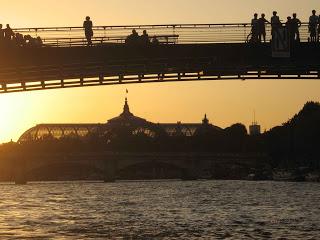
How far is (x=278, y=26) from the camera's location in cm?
4928

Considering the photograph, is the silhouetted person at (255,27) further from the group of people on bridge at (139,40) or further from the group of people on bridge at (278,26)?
the group of people on bridge at (139,40)

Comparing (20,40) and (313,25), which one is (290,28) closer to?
(313,25)

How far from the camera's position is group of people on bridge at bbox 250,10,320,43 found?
49.1m

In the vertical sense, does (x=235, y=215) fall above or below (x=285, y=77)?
below

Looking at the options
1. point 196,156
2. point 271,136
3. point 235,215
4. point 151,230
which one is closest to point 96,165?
point 196,156

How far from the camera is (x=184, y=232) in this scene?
46469 millimetres

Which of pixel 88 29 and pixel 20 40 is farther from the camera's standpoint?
pixel 88 29

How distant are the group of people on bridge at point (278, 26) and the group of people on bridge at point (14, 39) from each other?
10.2 meters

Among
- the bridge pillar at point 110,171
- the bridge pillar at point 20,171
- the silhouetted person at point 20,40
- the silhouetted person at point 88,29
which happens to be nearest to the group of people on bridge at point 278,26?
the silhouetted person at point 88,29

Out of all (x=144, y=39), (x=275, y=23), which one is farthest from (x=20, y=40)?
(x=275, y=23)

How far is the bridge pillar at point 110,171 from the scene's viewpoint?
18238 cm

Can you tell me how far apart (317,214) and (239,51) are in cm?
1416

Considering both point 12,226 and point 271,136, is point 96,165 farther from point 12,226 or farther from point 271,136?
point 12,226

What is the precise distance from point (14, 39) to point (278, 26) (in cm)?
1236
